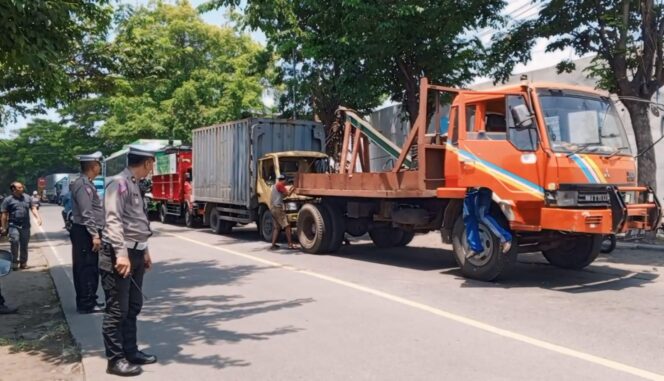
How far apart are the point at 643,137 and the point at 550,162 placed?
5262 mm

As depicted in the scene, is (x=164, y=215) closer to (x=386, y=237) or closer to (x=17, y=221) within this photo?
(x=17, y=221)

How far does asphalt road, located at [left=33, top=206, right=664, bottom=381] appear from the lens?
15.9ft

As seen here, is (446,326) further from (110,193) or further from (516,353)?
(110,193)

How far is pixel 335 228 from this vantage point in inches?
478

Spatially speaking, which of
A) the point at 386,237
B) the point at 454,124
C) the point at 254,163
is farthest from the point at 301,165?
the point at 454,124

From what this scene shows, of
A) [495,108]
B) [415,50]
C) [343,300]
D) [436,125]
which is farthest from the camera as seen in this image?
[415,50]

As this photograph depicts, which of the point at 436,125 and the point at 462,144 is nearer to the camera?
the point at 462,144

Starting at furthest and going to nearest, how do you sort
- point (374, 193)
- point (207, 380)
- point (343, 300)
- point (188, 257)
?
point (188, 257) < point (374, 193) < point (343, 300) < point (207, 380)

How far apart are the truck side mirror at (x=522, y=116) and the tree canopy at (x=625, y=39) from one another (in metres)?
4.06

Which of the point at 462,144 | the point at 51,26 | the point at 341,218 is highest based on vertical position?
the point at 51,26

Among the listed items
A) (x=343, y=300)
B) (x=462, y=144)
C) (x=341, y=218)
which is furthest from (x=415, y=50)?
(x=343, y=300)

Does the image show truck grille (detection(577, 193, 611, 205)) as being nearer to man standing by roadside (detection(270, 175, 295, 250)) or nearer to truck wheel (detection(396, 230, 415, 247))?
truck wheel (detection(396, 230, 415, 247))

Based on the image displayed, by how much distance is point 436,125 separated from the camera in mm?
9734

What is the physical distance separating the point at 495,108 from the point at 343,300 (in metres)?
3.53
